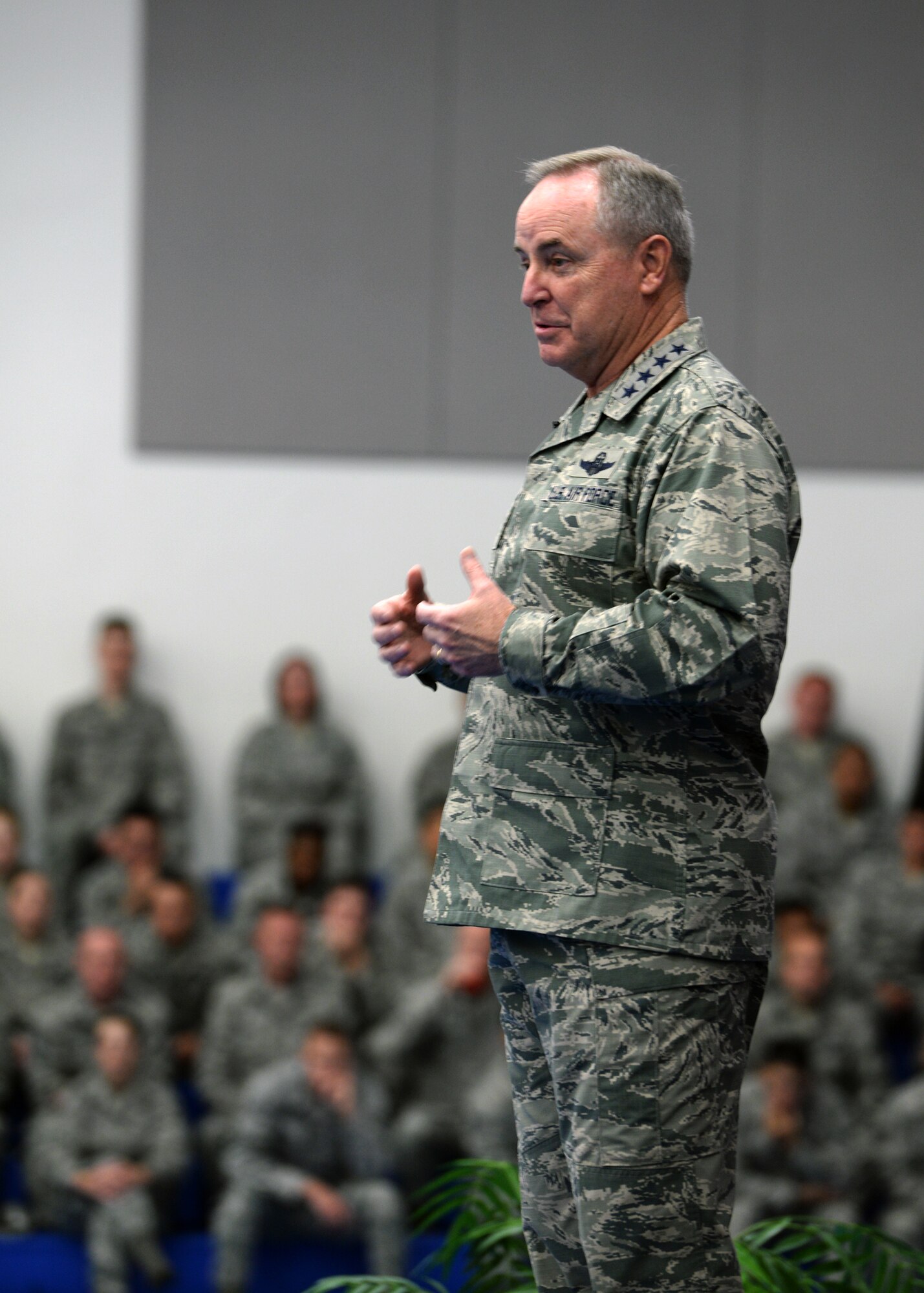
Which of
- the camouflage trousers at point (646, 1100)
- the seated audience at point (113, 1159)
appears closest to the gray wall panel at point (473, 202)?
the seated audience at point (113, 1159)

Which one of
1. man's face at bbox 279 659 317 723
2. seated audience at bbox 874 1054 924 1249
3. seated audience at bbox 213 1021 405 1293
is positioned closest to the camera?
seated audience at bbox 874 1054 924 1249

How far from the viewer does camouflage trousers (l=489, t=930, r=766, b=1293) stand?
1248 mm

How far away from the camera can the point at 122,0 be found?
573cm

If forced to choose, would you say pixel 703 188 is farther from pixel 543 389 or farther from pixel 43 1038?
pixel 43 1038

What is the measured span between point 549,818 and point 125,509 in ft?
15.2

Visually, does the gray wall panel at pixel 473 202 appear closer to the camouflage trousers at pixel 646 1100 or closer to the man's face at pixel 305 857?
the man's face at pixel 305 857

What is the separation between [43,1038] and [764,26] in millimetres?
3952

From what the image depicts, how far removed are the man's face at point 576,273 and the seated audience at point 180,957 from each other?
11.2 feet

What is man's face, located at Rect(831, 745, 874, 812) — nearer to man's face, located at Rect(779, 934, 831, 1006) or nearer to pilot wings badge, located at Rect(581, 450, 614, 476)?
man's face, located at Rect(779, 934, 831, 1006)

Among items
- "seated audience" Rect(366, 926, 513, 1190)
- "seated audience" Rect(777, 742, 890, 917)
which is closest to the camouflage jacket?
"seated audience" Rect(366, 926, 513, 1190)

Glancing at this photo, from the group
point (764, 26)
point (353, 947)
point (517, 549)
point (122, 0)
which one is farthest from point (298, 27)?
point (517, 549)

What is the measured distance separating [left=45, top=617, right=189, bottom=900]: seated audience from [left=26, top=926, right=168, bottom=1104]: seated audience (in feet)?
3.85

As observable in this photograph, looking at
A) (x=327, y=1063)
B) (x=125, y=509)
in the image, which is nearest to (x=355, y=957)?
(x=327, y=1063)

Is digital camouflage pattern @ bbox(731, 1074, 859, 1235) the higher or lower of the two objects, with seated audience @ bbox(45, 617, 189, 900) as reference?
lower
